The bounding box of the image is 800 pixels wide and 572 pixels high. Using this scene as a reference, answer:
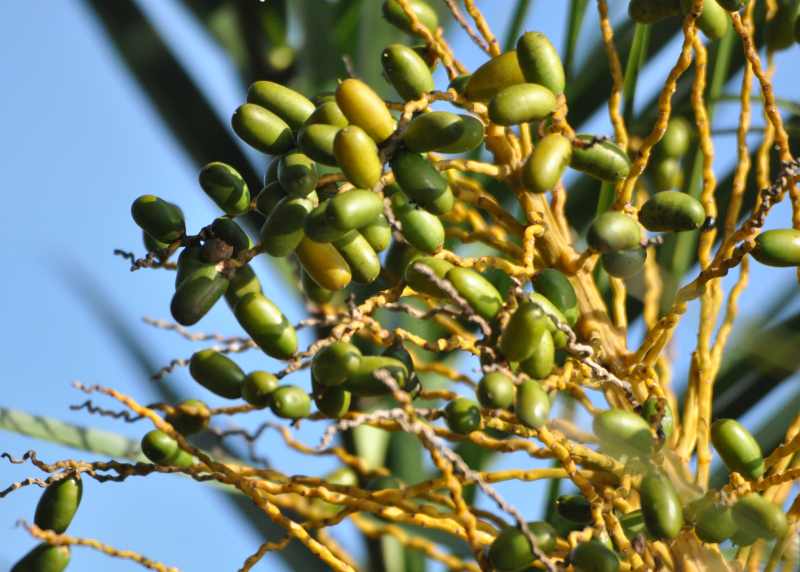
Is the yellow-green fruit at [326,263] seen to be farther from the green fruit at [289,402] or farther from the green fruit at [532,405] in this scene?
the green fruit at [532,405]

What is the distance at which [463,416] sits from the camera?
0.85 meters

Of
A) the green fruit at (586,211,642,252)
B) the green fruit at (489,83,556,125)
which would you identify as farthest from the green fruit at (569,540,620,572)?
the green fruit at (489,83,556,125)

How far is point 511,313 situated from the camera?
2.80ft

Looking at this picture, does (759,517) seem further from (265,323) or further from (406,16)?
(406,16)

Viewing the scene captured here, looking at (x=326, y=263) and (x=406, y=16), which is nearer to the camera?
(x=326, y=263)

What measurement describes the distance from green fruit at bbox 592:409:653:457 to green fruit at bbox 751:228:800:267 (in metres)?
0.17

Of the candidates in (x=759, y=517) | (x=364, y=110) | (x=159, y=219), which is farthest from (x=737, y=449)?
(x=159, y=219)

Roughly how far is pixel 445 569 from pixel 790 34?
30.3 inches

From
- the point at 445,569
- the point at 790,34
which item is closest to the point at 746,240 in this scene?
the point at 790,34

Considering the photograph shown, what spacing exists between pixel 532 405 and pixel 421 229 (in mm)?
189

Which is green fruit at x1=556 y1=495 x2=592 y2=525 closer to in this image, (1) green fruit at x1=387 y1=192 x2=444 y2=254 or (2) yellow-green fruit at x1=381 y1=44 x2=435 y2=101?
(1) green fruit at x1=387 y1=192 x2=444 y2=254

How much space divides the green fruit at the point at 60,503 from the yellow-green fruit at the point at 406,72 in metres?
0.41

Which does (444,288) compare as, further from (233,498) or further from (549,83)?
(233,498)

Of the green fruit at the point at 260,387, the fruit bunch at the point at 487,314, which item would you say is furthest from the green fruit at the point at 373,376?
the green fruit at the point at 260,387
